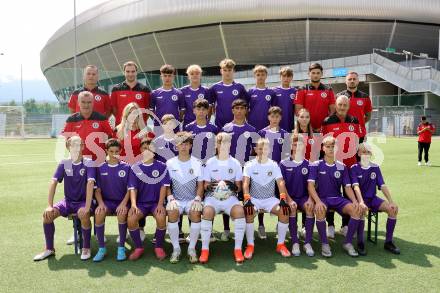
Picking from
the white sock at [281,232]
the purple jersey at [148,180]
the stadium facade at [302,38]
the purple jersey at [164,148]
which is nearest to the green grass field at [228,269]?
the white sock at [281,232]

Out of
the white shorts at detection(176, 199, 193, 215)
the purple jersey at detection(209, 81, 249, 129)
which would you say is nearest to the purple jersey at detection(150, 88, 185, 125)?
the purple jersey at detection(209, 81, 249, 129)

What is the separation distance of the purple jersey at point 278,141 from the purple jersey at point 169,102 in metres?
1.43

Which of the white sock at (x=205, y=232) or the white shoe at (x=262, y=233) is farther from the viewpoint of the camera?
the white shoe at (x=262, y=233)

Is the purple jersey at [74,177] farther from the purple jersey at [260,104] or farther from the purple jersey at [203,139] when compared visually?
the purple jersey at [260,104]

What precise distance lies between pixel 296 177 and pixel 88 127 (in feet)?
9.94

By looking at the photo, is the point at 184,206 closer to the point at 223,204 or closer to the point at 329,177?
the point at 223,204

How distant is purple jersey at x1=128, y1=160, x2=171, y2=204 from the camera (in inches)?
208

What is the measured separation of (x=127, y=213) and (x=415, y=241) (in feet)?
12.7

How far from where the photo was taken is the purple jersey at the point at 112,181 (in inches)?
209

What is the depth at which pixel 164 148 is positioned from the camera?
5988 mm

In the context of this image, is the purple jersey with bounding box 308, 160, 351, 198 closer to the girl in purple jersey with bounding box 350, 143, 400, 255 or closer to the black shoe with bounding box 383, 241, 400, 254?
the girl in purple jersey with bounding box 350, 143, 400, 255

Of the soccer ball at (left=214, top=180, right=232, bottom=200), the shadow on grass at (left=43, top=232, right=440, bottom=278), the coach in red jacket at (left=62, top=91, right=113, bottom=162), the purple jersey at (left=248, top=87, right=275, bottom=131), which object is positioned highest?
the purple jersey at (left=248, top=87, right=275, bottom=131)

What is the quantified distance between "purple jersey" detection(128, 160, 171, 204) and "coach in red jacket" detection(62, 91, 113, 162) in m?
0.83

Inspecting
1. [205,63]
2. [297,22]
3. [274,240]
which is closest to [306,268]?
[274,240]
